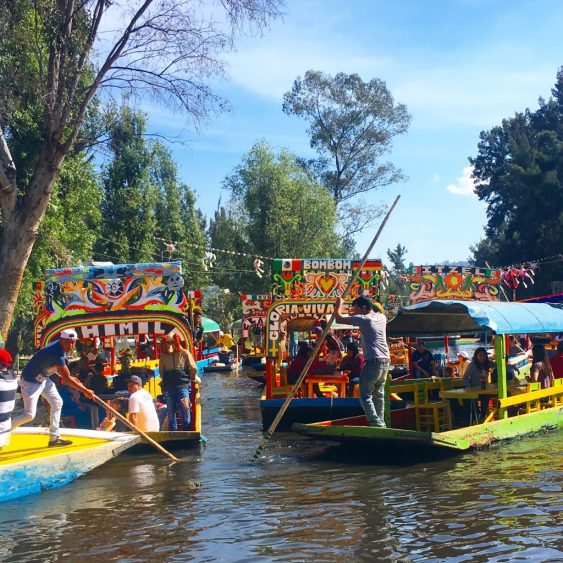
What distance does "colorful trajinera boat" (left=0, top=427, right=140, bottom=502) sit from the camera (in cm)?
925

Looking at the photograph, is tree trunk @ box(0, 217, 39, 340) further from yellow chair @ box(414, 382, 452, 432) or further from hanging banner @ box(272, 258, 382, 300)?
yellow chair @ box(414, 382, 452, 432)

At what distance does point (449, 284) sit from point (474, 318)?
1045 cm

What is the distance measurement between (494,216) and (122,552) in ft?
173

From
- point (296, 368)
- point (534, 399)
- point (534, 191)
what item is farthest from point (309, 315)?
point (534, 191)

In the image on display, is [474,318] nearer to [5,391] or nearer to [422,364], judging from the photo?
[422,364]

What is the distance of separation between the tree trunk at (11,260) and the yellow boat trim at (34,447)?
4.29 metres

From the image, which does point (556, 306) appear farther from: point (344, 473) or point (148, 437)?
point (148, 437)

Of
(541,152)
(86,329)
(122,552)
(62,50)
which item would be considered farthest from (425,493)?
(541,152)

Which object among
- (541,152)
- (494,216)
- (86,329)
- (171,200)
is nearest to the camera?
(86,329)

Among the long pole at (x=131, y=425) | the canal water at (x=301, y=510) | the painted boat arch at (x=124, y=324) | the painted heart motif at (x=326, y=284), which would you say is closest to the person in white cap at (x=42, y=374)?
the long pole at (x=131, y=425)

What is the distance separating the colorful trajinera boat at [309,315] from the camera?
14594mm

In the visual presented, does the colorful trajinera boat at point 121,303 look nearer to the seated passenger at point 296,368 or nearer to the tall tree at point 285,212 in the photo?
the seated passenger at point 296,368

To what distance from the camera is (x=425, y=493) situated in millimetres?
9391

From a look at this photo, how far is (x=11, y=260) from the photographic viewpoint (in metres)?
14.8
